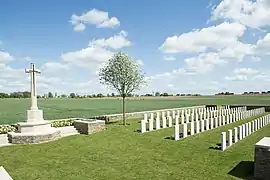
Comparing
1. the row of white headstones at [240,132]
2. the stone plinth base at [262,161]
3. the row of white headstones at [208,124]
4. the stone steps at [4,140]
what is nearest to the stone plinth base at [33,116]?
the stone steps at [4,140]

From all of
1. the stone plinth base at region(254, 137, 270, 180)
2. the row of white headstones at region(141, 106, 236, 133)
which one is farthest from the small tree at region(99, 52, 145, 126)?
the stone plinth base at region(254, 137, 270, 180)

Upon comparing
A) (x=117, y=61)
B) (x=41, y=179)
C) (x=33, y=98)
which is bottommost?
(x=41, y=179)

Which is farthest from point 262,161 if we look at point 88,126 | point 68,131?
point 68,131

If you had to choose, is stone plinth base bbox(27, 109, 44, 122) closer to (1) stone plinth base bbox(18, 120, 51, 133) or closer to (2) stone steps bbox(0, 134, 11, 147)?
(1) stone plinth base bbox(18, 120, 51, 133)

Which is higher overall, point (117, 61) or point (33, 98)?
point (117, 61)

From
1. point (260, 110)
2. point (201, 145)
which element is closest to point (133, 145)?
point (201, 145)

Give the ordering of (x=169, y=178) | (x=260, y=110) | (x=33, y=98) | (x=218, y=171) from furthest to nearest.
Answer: (x=260, y=110) < (x=33, y=98) < (x=218, y=171) < (x=169, y=178)

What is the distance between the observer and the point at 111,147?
408 inches

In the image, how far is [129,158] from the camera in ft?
29.1

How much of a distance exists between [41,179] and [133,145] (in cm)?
436

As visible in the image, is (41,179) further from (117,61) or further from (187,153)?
(117,61)

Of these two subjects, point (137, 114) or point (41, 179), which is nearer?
point (41, 179)

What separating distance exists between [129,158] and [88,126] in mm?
4717

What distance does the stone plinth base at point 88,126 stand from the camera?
13.1m
